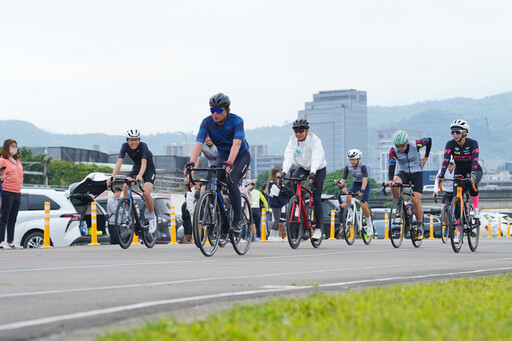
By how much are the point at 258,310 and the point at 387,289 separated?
6.74 feet

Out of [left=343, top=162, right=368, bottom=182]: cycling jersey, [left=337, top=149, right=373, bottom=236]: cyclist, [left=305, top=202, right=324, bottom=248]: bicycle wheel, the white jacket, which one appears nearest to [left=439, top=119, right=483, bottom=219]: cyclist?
the white jacket

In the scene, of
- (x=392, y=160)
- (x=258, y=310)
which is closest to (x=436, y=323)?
(x=258, y=310)

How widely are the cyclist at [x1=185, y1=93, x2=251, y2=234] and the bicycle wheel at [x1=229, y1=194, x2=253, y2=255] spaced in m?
0.25

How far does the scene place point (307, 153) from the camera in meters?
16.3

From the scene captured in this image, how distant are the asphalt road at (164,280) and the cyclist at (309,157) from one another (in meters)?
1.37

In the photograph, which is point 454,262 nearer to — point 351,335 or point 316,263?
point 316,263

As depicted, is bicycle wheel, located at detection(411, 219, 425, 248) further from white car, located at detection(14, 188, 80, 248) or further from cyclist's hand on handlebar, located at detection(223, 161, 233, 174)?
white car, located at detection(14, 188, 80, 248)

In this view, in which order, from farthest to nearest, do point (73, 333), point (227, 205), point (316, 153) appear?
point (316, 153)
point (227, 205)
point (73, 333)

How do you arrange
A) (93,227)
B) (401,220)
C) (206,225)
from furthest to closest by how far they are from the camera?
(93,227), (401,220), (206,225)

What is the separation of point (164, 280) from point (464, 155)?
8645mm

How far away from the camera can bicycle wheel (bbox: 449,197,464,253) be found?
51.0 feet

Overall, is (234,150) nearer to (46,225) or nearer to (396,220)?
(396,220)

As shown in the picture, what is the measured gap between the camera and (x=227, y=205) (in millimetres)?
12656

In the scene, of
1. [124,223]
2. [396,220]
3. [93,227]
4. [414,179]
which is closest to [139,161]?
[124,223]
